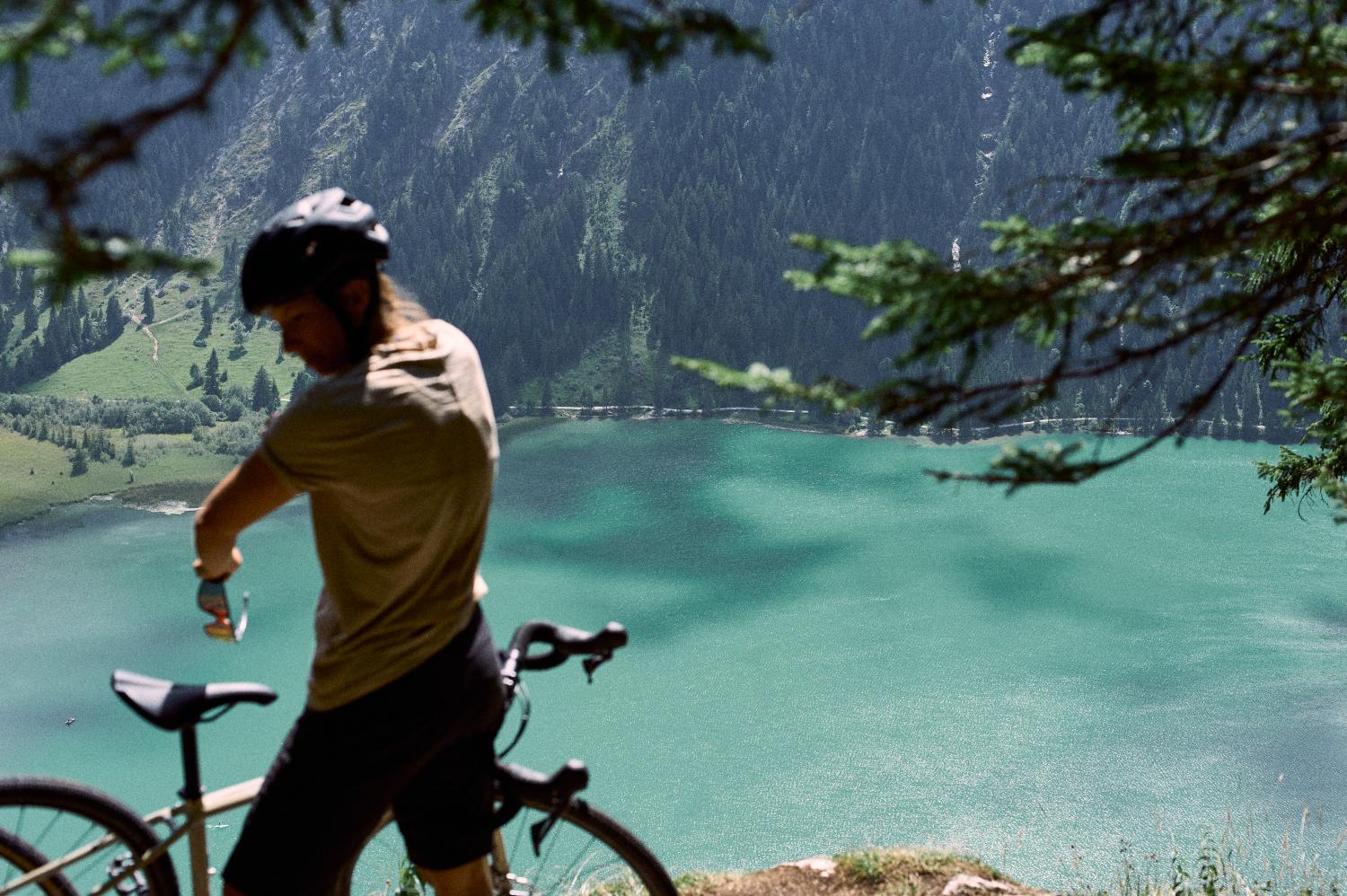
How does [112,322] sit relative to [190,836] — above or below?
above

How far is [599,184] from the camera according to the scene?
82.6 m

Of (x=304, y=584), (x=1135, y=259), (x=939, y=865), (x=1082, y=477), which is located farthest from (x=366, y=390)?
(x=304, y=584)

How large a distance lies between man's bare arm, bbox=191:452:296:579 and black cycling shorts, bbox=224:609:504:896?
0.39 metres

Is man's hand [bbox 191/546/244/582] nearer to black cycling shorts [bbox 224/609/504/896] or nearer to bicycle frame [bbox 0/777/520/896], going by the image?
black cycling shorts [bbox 224/609/504/896]

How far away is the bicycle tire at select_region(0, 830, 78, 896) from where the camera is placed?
2525mm

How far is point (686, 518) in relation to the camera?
4509 centimetres

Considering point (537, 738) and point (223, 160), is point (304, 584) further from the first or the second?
point (223, 160)

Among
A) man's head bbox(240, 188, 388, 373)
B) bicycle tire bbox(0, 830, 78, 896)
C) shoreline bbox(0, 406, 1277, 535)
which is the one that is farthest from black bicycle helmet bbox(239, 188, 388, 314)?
shoreline bbox(0, 406, 1277, 535)

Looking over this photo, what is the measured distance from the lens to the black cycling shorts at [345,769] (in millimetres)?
2230

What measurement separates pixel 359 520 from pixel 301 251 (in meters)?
0.52

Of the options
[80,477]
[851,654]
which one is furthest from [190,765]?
[80,477]

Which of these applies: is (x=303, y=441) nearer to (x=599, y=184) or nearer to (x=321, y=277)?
(x=321, y=277)

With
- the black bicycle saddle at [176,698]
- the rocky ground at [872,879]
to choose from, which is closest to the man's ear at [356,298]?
the black bicycle saddle at [176,698]

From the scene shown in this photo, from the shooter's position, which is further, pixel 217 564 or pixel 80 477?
pixel 80 477
